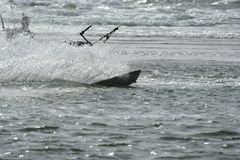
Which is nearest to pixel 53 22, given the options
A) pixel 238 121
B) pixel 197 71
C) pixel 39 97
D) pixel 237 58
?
pixel 237 58

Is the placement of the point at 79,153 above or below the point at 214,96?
above

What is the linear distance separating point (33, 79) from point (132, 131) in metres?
7.98

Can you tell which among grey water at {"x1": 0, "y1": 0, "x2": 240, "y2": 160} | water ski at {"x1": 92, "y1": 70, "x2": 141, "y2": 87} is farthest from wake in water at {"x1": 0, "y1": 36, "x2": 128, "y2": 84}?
water ski at {"x1": 92, "y1": 70, "x2": 141, "y2": 87}

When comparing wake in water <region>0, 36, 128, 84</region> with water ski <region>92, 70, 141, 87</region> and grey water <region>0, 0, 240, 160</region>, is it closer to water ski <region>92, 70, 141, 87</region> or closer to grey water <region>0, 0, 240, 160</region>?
grey water <region>0, 0, 240, 160</region>

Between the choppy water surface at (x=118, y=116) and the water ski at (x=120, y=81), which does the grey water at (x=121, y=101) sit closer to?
the choppy water surface at (x=118, y=116)

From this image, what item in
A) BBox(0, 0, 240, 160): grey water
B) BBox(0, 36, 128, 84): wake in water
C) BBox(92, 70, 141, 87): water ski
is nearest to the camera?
BBox(0, 0, 240, 160): grey water

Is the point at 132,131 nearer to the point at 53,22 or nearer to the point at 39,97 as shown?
the point at 39,97

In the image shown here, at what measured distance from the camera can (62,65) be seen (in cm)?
2058

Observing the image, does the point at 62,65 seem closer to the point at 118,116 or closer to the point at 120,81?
the point at 120,81

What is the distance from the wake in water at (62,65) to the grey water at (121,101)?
28 mm

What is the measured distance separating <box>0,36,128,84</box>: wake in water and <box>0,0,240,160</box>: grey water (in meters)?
0.03

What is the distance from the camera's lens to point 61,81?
1975 centimetres

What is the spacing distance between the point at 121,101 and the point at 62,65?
4774 millimetres

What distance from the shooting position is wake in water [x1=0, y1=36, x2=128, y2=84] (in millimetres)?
19953
